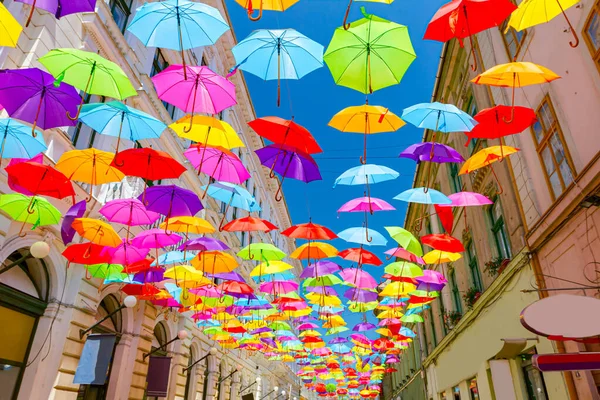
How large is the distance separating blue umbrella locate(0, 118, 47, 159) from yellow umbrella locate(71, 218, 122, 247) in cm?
181

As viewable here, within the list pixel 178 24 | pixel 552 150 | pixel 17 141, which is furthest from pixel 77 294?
pixel 552 150

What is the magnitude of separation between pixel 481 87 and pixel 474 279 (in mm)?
7164

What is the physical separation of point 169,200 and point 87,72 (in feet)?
10.9

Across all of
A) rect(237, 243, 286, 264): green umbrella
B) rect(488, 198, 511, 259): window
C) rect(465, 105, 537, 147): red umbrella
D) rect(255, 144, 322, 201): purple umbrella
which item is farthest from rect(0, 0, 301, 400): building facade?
rect(488, 198, 511, 259): window

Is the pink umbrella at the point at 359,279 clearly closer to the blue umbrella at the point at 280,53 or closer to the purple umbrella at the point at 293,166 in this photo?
the purple umbrella at the point at 293,166

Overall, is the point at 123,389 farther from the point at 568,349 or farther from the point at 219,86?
the point at 568,349

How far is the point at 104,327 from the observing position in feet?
41.8

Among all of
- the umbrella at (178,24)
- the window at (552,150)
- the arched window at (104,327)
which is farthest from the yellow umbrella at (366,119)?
the arched window at (104,327)

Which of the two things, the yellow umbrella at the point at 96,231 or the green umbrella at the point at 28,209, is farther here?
the yellow umbrella at the point at 96,231

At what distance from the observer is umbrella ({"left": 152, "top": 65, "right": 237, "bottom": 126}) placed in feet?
23.4

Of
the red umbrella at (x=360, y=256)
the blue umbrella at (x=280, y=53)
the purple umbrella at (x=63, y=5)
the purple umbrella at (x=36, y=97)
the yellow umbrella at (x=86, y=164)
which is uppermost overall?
the blue umbrella at (x=280, y=53)

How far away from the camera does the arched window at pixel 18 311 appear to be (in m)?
8.89

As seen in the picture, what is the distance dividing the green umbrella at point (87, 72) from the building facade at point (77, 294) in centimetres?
320

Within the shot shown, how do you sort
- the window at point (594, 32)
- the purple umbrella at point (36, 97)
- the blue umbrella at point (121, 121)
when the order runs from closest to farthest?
the purple umbrella at point (36, 97)
the window at point (594, 32)
the blue umbrella at point (121, 121)
